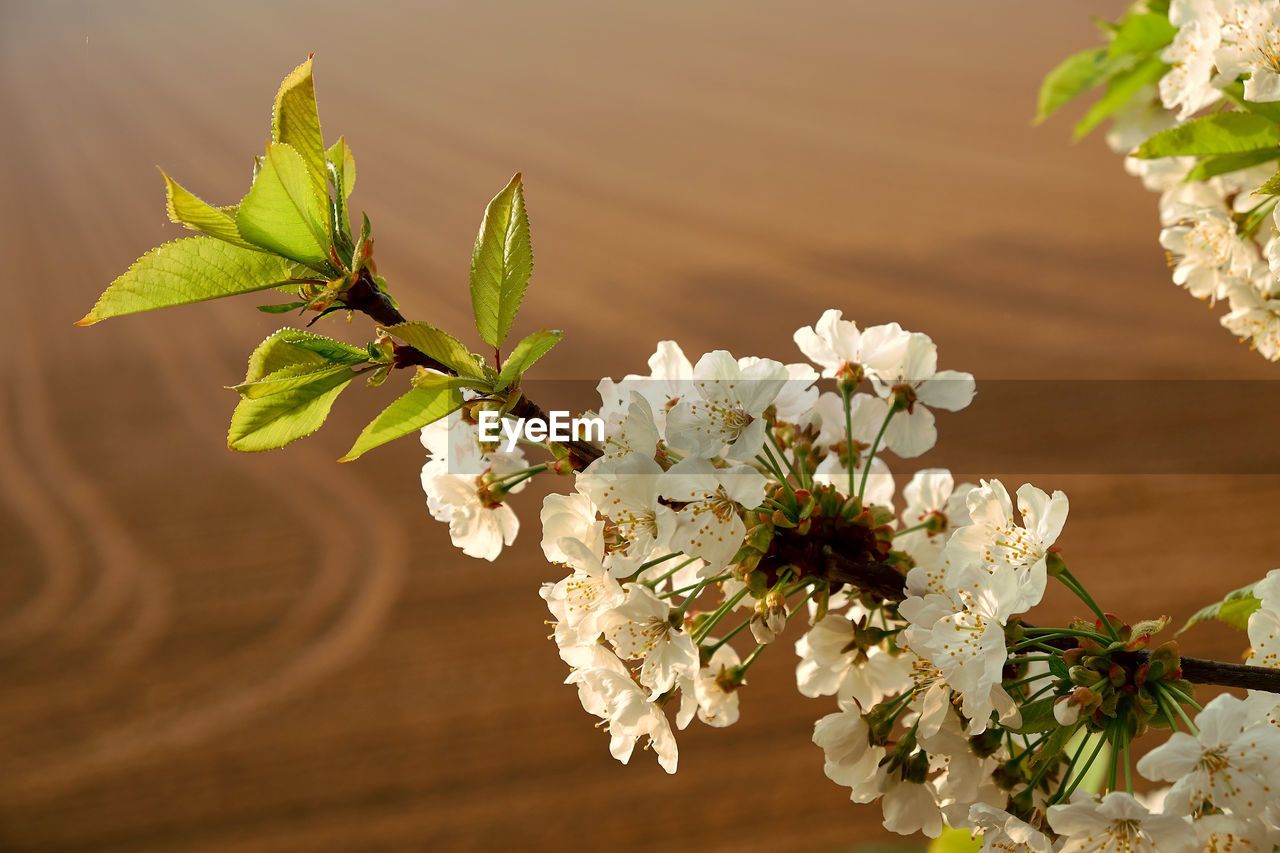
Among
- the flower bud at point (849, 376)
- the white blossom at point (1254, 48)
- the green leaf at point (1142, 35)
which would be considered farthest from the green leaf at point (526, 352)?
the green leaf at point (1142, 35)

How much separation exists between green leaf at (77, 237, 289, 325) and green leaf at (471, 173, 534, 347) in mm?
47

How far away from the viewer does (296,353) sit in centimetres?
23

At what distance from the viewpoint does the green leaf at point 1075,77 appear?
487mm

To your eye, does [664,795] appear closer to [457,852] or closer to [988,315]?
[457,852]

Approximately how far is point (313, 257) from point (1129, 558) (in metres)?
0.96

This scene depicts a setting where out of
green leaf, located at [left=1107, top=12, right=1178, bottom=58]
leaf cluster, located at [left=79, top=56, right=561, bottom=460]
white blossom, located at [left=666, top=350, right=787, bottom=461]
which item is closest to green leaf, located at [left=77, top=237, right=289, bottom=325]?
leaf cluster, located at [left=79, top=56, right=561, bottom=460]

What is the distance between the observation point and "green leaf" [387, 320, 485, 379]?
220 millimetres

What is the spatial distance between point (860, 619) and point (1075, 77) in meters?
0.35

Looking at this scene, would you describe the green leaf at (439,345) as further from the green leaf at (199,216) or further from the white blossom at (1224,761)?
the white blossom at (1224,761)

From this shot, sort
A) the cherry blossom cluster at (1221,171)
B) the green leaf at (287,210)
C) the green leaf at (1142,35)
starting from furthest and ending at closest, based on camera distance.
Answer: the green leaf at (1142,35) < the cherry blossom cluster at (1221,171) < the green leaf at (287,210)

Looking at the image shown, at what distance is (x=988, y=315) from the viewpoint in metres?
1.22

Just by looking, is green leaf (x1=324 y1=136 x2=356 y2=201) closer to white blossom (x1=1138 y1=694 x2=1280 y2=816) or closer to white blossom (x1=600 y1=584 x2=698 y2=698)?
white blossom (x1=600 y1=584 x2=698 y2=698)

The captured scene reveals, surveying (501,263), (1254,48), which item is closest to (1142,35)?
(1254,48)

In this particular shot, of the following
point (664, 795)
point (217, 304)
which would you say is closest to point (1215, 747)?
point (664, 795)
